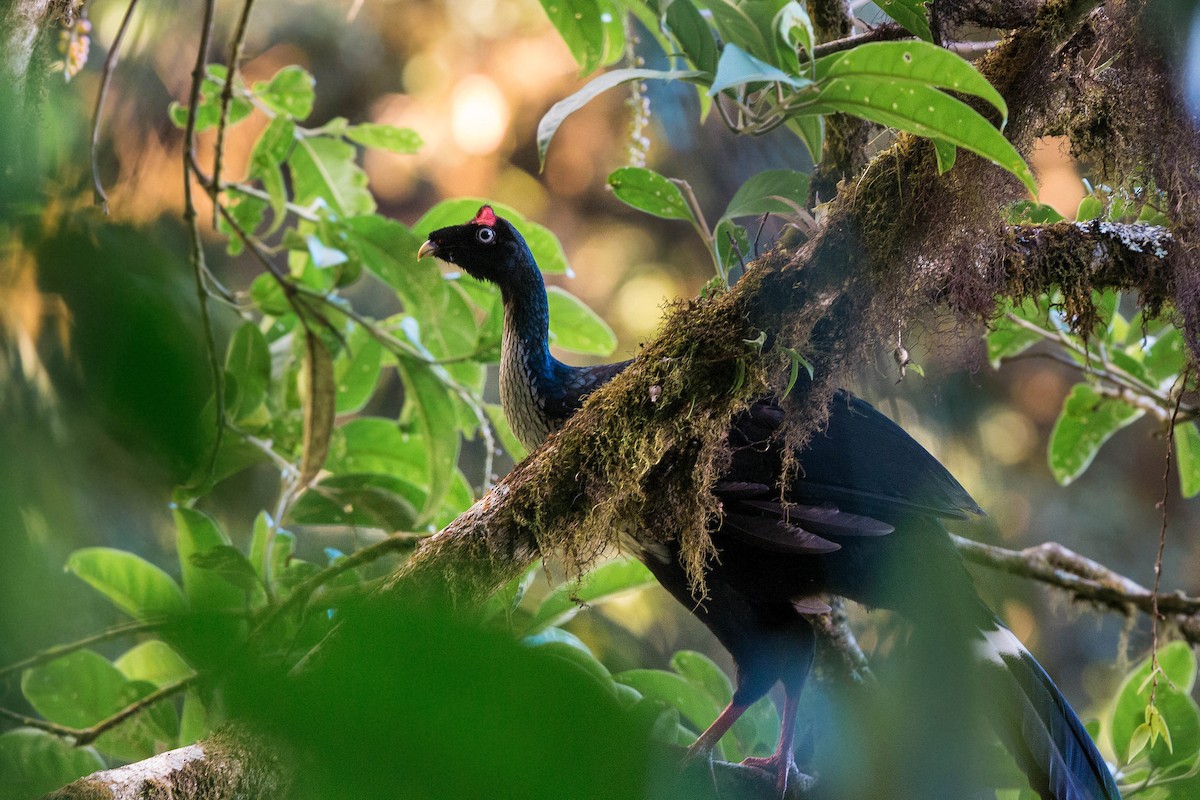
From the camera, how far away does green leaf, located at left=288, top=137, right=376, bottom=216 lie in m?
3.45

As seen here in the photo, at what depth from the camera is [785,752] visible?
8.08ft

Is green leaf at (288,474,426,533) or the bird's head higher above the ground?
the bird's head

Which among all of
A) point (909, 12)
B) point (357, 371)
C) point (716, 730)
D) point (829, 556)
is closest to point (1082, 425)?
point (829, 556)

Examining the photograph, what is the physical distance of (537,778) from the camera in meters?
0.38

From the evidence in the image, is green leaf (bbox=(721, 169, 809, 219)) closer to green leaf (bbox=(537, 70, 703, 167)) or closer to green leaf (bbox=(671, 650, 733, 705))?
green leaf (bbox=(537, 70, 703, 167))

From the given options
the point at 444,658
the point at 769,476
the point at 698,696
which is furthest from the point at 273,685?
the point at 698,696

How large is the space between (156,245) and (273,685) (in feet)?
0.99

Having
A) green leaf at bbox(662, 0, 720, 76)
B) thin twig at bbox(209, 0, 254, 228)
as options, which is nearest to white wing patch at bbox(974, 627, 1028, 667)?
green leaf at bbox(662, 0, 720, 76)

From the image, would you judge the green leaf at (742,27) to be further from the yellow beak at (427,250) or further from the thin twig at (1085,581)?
the thin twig at (1085,581)

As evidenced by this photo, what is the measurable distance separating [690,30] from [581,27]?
321 millimetres

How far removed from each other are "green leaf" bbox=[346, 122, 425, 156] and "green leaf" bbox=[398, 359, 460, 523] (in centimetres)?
84

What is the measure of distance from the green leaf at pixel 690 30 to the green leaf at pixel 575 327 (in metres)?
1.35

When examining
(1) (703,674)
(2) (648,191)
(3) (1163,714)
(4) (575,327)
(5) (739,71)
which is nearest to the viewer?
(5) (739,71)

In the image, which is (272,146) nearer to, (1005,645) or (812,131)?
(812,131)
